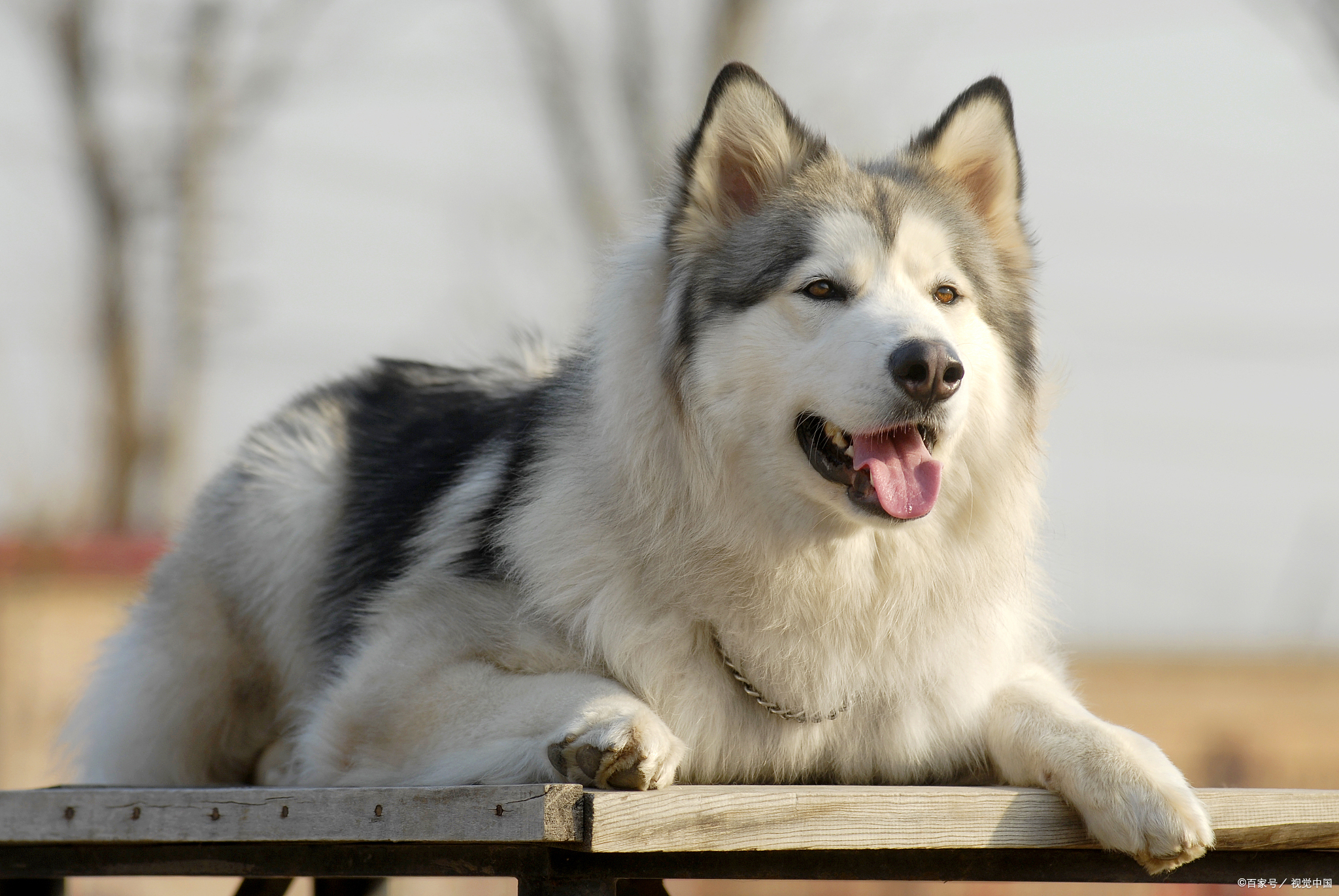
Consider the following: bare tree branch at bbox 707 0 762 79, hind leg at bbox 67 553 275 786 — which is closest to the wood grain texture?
hind leg at bbox 67 553 275 786

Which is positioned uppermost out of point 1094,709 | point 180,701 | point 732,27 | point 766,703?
point 732,27

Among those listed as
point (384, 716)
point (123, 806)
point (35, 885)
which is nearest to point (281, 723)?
point (35, 885)

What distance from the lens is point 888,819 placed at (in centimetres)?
228

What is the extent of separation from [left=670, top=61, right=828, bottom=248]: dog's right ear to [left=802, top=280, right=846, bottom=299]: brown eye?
34cm

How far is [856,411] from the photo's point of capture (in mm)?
2607

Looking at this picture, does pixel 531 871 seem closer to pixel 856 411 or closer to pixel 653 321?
pixel 856 411

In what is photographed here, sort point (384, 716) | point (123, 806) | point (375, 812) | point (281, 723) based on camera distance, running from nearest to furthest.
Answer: point (375, 812), point (123, 806), point (384, 716), point (281, 723)

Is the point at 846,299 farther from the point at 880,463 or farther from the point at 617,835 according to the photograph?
the point at 617,835

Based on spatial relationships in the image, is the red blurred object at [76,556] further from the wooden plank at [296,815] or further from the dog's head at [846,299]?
the dog's head at [846,299]

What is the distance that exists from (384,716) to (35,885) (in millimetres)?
1048

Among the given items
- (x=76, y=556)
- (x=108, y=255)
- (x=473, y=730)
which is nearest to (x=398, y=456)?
(x=473, y=730)

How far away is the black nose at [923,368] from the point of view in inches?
99.7

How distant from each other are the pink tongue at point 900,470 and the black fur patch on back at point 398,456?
987mm

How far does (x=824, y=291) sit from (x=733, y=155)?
51 centimetres
